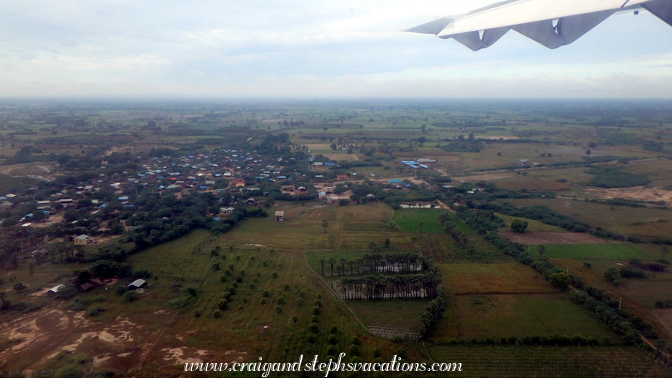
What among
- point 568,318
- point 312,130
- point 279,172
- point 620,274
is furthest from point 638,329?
point 312,130

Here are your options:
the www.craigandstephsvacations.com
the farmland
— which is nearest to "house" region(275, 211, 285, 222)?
the farmland

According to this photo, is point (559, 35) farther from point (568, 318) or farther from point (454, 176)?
point (454, 176)

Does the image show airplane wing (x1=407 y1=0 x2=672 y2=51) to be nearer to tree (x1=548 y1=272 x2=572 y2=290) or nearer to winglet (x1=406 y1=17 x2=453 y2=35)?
winglet (x1=406 y1=17 x2=453 y2=35)

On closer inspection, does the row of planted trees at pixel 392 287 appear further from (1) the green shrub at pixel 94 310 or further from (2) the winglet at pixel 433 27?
(2) the winglet at pixel 433 27

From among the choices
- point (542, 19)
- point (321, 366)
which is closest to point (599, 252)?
point (321, 366)

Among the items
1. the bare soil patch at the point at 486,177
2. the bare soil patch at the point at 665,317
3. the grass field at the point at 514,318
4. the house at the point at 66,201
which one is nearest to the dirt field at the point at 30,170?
the house at the point at 66,201

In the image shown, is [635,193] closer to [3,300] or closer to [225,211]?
[225,211]
